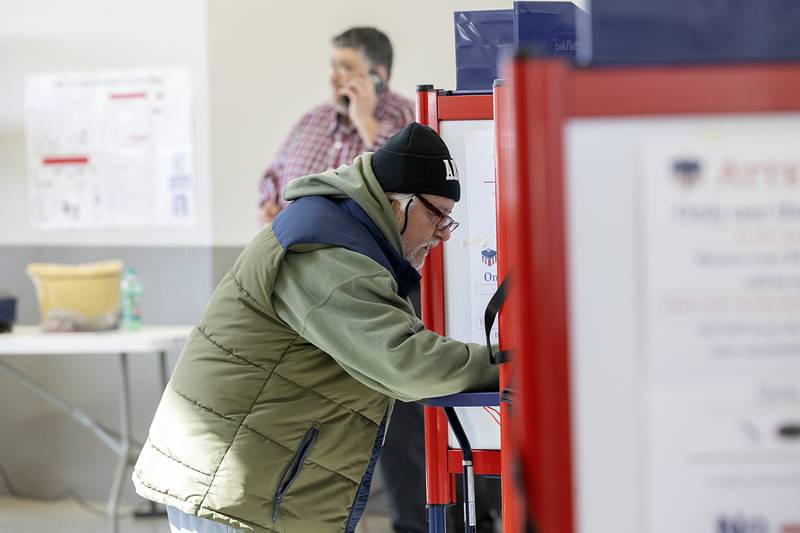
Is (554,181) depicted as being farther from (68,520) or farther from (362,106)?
(68,520)

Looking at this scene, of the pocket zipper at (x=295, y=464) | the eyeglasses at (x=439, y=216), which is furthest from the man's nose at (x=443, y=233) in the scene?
the pocket zipper at (x=295, y=464)

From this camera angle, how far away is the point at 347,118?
388 centimetres

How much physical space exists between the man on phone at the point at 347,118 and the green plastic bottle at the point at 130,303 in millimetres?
617

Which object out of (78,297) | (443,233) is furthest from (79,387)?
(443,233)

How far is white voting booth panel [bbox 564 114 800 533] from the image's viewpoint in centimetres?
79

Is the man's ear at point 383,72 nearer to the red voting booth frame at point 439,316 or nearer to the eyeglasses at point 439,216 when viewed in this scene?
the red voting booth frame at point 439,316

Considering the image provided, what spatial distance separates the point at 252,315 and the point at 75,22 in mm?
3152

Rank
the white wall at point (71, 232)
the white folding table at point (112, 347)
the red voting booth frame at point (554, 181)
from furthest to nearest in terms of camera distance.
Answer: the white wall at point (71, 232) → the white folding table at point (112, 347) → the red voting booth frame at point (554, 181)

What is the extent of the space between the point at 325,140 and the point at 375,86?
0.89 feet

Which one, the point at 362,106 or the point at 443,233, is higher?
the point at 362,106

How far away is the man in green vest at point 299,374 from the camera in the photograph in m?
1.62

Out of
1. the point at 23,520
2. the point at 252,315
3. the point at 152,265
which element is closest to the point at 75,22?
the point at 152,265

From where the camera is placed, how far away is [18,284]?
14.8ft

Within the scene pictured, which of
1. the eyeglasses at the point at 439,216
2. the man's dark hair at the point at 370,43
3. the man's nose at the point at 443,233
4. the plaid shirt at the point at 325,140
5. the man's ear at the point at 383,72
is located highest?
the man's dark hair at the point at 370,43
